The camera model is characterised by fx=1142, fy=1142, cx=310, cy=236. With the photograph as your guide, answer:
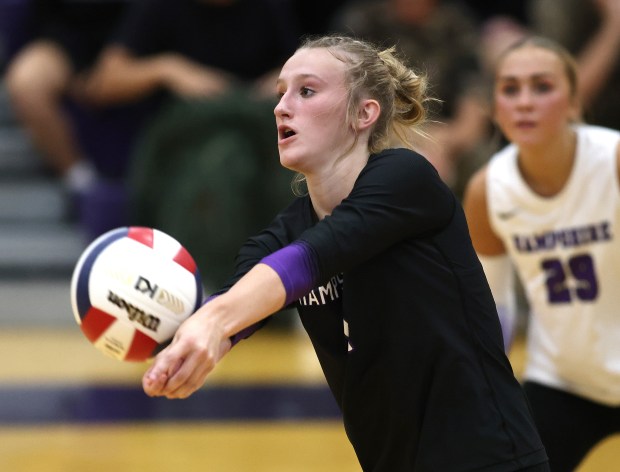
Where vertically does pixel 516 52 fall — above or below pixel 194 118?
above

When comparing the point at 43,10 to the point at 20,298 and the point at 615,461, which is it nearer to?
the point at 20,298

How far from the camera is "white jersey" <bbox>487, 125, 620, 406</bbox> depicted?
378cm

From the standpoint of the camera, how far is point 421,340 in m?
2.61

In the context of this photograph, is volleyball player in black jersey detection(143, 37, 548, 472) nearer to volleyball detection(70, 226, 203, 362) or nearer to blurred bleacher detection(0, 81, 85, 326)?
volleyball detection(70, 226, 203, 362)

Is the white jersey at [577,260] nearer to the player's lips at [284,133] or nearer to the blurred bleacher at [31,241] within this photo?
the player's lips at [284,133]

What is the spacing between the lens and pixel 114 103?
861cm

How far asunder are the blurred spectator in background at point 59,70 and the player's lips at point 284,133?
5.93m

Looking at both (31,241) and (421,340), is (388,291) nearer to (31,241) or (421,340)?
(421,340)

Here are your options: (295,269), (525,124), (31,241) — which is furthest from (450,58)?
(295,269)

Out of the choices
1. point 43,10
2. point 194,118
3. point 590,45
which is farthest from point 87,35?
point 590,45

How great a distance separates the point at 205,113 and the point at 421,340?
530 centimetres

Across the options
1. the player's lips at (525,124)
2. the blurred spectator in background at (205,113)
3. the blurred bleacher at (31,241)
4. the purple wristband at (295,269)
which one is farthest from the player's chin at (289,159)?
the blurred bleacher at (31,241)

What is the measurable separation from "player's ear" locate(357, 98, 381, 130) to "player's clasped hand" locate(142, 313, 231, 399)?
69cm

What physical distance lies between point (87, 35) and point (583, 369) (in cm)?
597
